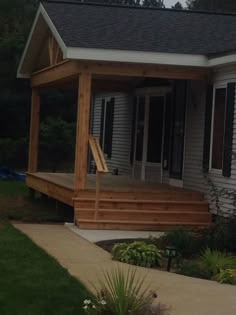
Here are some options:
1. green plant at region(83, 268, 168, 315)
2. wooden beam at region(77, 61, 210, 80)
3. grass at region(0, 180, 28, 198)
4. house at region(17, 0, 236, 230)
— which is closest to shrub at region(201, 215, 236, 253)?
house at region(17, 0, 236, 230)

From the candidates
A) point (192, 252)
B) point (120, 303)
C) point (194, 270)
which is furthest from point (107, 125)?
point (120, 303)

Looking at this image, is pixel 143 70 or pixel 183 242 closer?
pixel 183 242

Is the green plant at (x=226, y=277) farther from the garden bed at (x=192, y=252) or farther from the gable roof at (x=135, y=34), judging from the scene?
the gable roof at (x=135, y=34)

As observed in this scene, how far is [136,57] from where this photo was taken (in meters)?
13.1

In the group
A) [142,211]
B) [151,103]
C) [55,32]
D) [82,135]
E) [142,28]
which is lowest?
[142,211]

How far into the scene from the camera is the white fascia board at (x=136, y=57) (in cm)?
1283

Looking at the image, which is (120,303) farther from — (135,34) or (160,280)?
(135,34)

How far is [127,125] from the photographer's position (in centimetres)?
1947

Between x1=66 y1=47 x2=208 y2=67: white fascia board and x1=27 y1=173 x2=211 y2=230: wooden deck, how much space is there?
238cm

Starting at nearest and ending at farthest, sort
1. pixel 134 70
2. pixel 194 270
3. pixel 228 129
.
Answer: pixel 194 270 → pixel 228 129 → pixel 134 70

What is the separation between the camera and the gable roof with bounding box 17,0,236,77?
42.8ft

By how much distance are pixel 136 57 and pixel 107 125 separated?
341 inches

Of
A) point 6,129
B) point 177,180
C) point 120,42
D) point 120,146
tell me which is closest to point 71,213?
point 177,180

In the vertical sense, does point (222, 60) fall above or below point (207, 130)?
above
